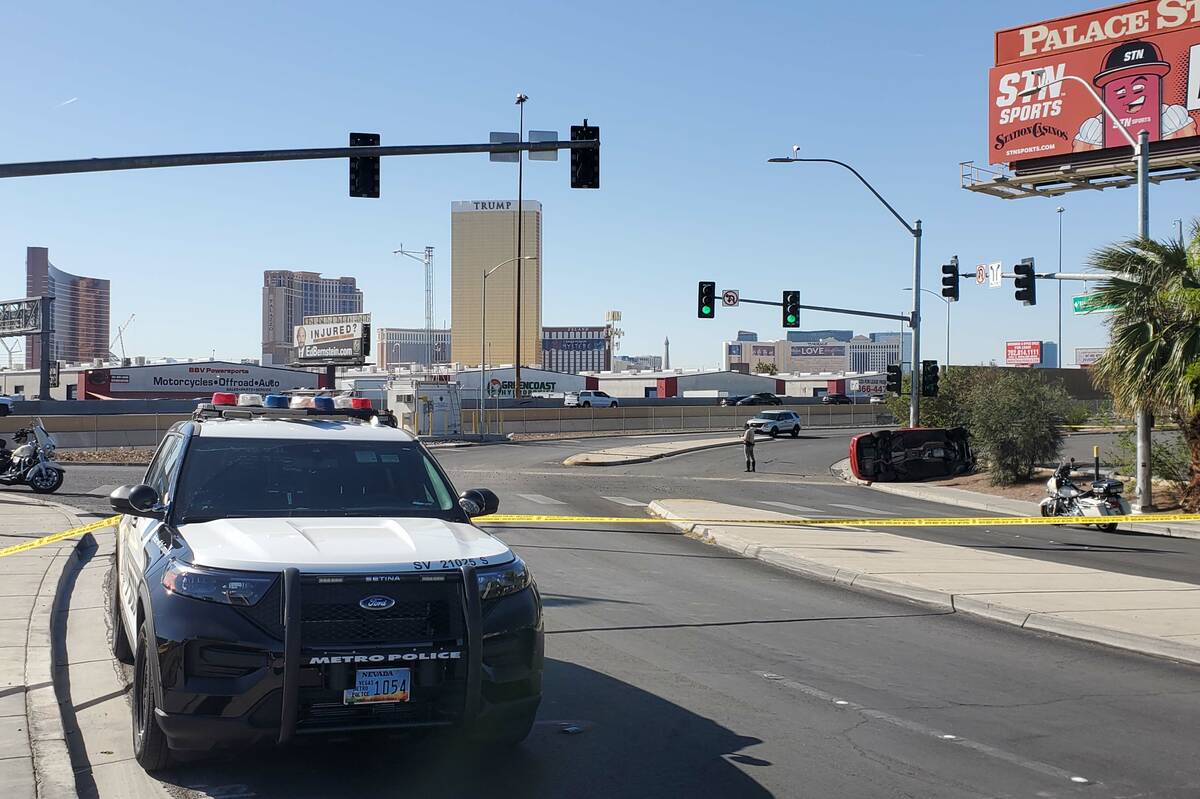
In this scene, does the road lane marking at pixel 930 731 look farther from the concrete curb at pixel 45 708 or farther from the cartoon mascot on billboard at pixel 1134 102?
the cartoon mascot on billboard at pixel 1134 102

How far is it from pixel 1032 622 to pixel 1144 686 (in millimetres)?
2298

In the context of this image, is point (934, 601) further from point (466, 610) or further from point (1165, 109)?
point (1165, 109)

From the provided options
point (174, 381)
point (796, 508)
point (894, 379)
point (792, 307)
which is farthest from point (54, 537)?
point (174, 381)

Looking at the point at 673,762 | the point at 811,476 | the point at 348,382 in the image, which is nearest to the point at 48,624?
the point at 673,762

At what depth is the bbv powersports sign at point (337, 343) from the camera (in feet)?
279

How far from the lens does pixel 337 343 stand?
289 ft

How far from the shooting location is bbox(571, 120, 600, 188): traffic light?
19.8 metres

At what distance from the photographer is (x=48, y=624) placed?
9.32m

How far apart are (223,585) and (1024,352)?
6186 inches

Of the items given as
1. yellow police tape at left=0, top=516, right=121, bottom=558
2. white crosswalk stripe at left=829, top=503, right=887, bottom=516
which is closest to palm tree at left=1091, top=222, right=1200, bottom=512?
white crosswalk stripe at left=829, top=503, right=887, bottom=516

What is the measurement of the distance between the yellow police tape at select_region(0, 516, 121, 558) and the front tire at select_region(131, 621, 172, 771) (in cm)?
742

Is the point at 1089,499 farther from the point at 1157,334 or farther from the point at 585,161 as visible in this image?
the point at 585,161

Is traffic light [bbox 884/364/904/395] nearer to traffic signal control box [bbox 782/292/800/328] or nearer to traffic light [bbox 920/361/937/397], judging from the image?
traffic light [bbox 920/361/937/397]

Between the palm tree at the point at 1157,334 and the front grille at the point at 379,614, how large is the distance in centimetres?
1887
